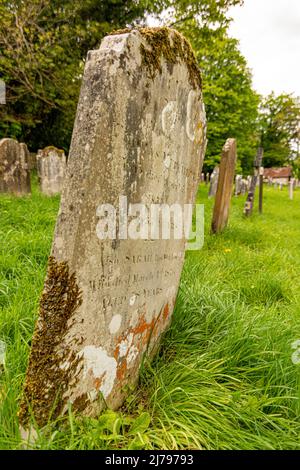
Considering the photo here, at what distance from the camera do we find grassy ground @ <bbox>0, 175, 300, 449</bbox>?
132 cm

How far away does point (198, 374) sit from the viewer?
1.66m

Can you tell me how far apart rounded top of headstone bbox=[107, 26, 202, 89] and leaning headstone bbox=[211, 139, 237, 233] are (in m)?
3.44

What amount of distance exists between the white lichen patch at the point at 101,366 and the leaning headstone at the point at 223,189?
3954mm

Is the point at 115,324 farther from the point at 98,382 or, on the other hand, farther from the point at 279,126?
the point at 279,126

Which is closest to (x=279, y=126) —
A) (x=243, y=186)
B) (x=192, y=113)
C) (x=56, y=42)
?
(x=243, y=186)

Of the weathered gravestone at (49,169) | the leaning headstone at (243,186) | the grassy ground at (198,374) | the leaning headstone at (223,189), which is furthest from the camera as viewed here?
the leaning headstone at (243,186)

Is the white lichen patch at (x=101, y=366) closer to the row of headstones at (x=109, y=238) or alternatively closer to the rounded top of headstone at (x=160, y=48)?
the row of headstones at (x=109, y=238)

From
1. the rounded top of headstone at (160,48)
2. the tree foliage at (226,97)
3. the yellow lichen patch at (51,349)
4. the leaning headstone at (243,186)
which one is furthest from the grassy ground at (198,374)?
the tree foliage at (226,97)

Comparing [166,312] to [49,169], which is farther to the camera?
[49,169]

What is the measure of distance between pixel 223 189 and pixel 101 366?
434cm

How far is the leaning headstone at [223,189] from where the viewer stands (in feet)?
16.9

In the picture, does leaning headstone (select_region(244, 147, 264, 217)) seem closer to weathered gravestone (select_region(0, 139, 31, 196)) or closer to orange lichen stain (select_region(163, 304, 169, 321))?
weathered gravestone (select_region(0, 139, 31, 196))

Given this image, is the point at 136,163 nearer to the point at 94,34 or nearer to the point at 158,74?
the point at 158,74

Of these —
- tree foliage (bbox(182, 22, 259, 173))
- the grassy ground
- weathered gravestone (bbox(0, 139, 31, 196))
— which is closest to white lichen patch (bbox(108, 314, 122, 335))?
the grassy ground
